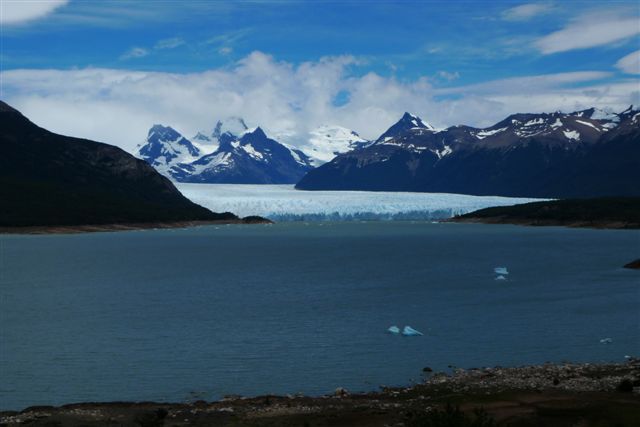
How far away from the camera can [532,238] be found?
184m

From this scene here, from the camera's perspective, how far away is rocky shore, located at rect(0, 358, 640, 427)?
112 ft

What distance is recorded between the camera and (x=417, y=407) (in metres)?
36.7

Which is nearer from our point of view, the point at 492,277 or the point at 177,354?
the point at 177,354

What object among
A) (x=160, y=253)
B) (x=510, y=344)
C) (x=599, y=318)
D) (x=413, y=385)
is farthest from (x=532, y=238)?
(x=413, y=385)

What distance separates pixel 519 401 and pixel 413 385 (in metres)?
7.10

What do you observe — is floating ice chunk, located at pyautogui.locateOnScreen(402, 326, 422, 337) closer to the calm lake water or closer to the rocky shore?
the calm lake water

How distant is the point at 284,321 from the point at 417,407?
28.6 meters

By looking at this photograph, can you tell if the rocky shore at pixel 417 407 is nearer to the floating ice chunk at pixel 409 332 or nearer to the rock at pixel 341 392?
the rock at pixel 341 392

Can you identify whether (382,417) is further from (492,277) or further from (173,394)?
(492,277)

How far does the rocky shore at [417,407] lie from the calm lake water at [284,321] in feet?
9.09

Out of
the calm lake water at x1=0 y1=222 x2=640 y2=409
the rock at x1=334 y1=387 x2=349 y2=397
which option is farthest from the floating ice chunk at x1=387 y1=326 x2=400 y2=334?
the rock at x1=334 y1=387 x2=349 y2=397

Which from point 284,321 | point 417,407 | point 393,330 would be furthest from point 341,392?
point 284,321

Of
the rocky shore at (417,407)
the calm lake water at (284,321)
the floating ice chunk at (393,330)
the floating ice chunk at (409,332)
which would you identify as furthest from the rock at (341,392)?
the floating ice chunk at (393,330)

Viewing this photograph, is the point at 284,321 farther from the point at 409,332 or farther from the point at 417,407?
the point at 417,407
